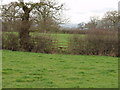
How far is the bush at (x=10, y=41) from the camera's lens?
2011 centimetres

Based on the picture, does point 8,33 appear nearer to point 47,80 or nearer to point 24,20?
point 24,20

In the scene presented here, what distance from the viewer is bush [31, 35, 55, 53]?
66.0ft

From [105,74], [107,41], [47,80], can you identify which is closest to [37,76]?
[47,80]

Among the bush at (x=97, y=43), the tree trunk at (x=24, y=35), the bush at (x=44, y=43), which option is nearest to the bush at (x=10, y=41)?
the tree trunk at (x=24, y=35)

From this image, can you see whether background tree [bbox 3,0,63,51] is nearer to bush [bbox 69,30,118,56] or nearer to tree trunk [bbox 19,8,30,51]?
tree trunk [bbox 19,8,30,51]

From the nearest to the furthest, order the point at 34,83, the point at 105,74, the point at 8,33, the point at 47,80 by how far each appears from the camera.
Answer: the point at 34,83 < the point at 47,80 < the point at 105,74 < the point at 8,33

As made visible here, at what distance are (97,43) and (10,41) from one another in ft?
26.9

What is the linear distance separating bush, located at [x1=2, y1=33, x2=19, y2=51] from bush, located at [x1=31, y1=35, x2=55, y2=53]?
169cm

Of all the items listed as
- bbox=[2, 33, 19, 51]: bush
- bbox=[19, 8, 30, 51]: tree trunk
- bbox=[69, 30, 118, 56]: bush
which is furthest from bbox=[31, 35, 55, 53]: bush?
bbox=[69, 30, 118, 56]: bush

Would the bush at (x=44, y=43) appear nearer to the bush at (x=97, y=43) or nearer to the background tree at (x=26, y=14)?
the background tree at (x=26, y=14)

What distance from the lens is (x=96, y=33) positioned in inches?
795

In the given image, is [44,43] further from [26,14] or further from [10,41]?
[26,14]

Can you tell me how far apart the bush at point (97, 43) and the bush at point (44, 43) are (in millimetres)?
1967

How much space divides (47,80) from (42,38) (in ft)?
40.1
